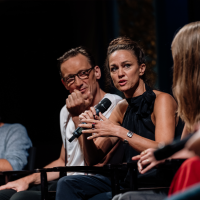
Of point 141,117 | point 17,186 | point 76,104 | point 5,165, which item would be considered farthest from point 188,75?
point 5,165

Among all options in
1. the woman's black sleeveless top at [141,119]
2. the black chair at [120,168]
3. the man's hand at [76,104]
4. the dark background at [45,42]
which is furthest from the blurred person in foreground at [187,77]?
the dark background at [45,42]

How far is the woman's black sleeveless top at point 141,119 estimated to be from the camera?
1.60 metres

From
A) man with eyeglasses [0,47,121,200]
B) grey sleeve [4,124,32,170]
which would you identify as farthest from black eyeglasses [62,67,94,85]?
grey sleeve [4,124,32,170]

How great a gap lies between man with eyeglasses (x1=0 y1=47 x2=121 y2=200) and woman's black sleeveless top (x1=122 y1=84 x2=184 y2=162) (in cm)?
18

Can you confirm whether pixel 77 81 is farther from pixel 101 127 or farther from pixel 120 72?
pixel 101 127

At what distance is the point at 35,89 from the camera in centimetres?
364

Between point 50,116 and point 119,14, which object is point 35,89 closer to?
point 50,116

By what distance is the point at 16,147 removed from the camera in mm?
2199

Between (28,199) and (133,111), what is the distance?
2.63ft

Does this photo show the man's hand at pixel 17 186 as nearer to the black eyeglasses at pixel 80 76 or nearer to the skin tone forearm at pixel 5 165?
the skin tone forearm at pixel 5 165

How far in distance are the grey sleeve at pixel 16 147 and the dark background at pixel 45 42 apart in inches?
40.6

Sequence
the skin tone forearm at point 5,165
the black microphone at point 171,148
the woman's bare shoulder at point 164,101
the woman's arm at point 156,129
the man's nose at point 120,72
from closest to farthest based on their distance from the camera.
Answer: the black microphone at point 171,148
the woman's arm at point 156,129
the woman's bare shoulder at point 164,101
the man's nose at point 120,72
the skin tone forearm at point 5,165

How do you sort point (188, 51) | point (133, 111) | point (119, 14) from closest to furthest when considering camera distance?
point (188, 51) → point (133, 111) → point (119, 14)

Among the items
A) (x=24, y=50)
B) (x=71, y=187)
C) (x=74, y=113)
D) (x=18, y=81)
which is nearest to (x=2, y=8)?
(x=24, y=50)
